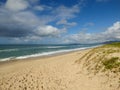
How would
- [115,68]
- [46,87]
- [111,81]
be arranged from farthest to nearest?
[115,68]
[46,87]
[111,81]

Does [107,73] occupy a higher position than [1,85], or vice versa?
[107,73]

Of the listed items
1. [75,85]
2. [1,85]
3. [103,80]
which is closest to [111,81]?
[103,80]

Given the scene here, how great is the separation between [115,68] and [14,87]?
7.86m

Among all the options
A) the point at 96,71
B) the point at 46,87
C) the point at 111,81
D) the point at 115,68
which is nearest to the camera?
the point at 111,81

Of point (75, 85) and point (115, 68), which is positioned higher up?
point (115, 68)

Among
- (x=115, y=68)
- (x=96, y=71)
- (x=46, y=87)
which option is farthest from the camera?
(x=96, y=71)

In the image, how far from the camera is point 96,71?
36.8 ft

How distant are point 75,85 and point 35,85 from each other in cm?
303

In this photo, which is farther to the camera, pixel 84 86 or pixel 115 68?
pixel 115 68

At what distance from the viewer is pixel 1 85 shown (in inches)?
406

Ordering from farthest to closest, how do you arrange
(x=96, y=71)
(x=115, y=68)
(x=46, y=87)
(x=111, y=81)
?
1. (x=96, y=71)
2. (x=115, y=68)
3. (x=46, y=87)
4. (x=111, y=81)

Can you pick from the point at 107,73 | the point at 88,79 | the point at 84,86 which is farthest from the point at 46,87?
the point at 107,73

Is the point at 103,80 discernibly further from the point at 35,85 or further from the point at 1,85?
the point at 1,85

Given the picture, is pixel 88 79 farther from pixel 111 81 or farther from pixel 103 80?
pixel 111 81
